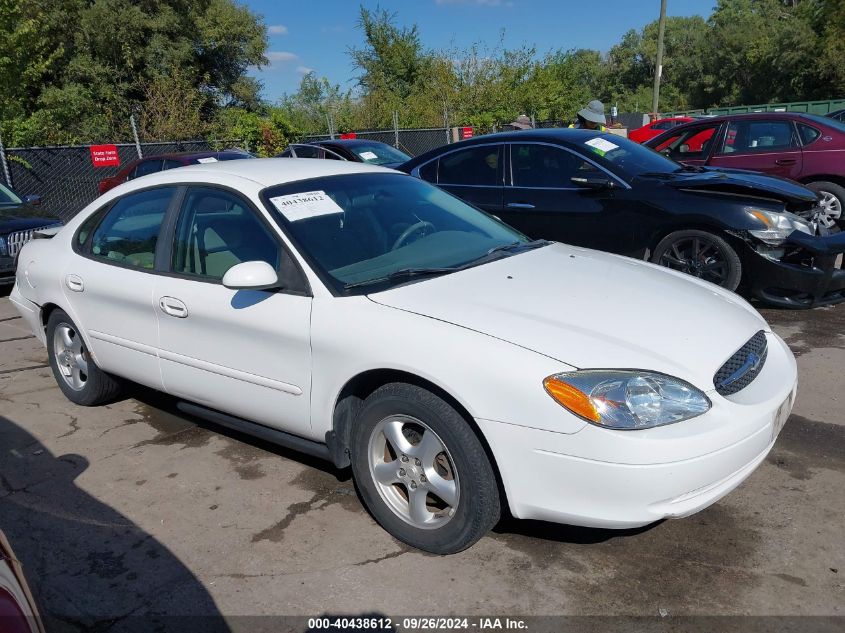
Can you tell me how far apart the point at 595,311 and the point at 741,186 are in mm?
3714

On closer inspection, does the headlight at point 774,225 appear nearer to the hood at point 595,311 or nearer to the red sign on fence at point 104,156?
the hood at point 595,311

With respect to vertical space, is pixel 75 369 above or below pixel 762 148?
below

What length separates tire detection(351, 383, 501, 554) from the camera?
2.75 m

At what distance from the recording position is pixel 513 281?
10.8 ft

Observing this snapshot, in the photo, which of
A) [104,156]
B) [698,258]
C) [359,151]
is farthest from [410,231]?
[104,156]

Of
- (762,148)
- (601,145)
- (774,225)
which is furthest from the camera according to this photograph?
(762,148)

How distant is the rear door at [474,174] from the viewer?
693 centimetres

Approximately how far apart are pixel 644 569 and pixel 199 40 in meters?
34.0

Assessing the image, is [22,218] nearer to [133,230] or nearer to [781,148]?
[133,230]

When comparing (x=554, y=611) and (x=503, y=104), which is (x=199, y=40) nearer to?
(x=503, y=104)

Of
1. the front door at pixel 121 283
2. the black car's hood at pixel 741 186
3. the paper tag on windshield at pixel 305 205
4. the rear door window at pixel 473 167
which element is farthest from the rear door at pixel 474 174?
the front door at pixel 121 283

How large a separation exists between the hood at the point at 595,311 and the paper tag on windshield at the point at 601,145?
10.6 feet

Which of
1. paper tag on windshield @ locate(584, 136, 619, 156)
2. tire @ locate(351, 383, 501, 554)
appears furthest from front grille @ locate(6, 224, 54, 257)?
tire @ locate(351, 383, 501, 554)

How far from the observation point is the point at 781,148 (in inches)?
351
